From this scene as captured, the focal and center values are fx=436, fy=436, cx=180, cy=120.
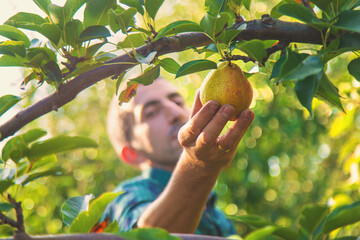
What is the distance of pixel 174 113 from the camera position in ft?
7.41

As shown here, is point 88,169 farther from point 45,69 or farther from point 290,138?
point 45,69

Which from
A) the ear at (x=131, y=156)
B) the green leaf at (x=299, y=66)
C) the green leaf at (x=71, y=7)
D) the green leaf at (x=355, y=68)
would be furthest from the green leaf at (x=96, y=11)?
the ear at (x=131, y=156)

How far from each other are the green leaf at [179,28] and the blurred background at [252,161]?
283 cm

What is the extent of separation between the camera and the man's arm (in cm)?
87

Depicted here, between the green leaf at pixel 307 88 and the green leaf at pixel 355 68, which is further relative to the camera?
the green leaf at pixel 355 68

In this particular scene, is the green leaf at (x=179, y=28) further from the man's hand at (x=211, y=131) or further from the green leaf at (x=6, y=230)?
the green leaf at (x=6, y=230)

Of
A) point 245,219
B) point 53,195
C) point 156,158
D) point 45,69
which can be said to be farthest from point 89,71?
point 53,195

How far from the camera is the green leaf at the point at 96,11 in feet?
2.61

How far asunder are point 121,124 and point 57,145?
64.6 inches

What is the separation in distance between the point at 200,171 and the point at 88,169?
14.0 ft

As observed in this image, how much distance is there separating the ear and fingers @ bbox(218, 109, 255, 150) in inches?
64.3

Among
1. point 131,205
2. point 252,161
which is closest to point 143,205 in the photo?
point 131,205

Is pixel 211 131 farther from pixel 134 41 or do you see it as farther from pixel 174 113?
pixel 174 113

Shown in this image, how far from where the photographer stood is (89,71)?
802 millimetres
